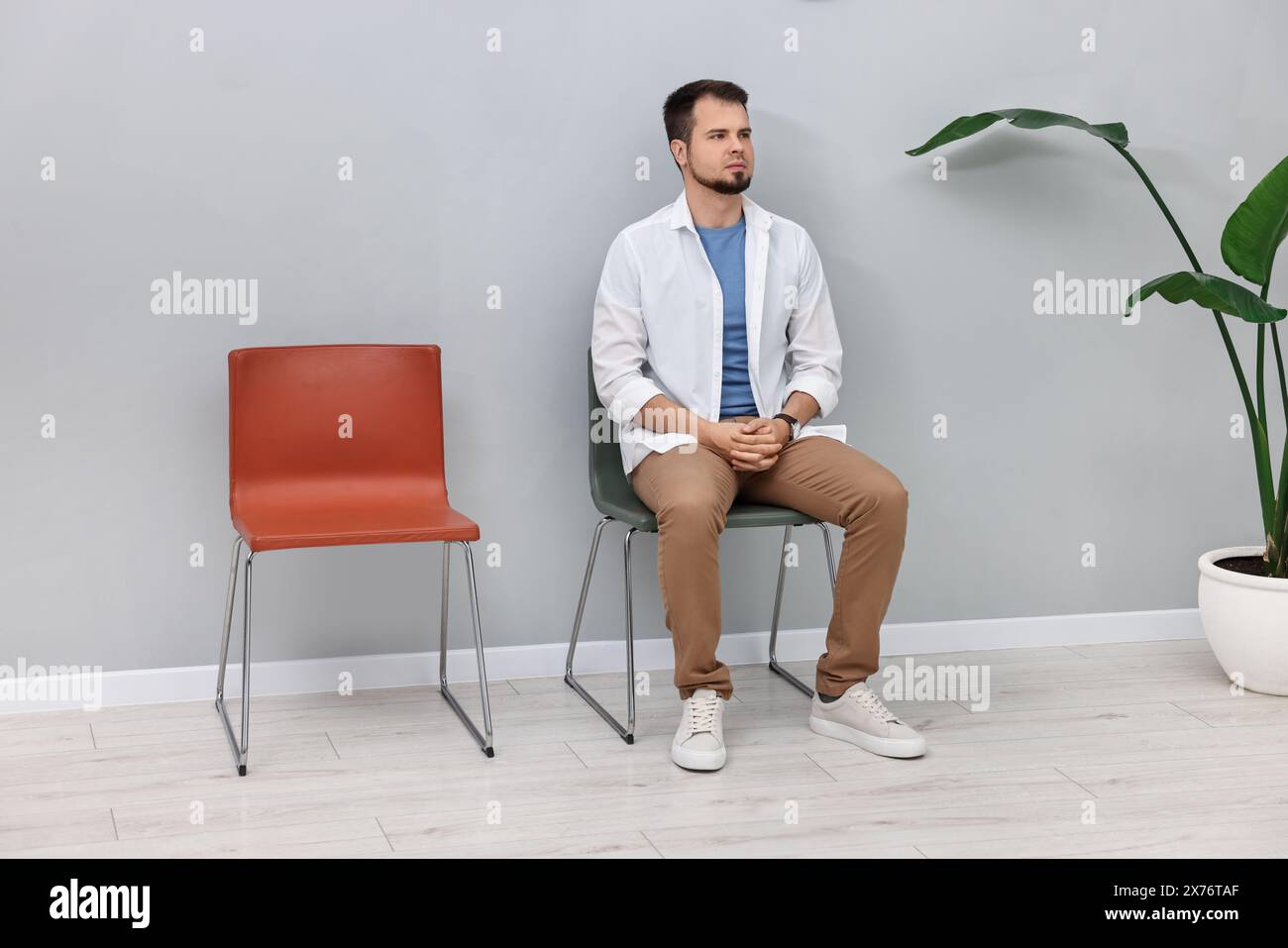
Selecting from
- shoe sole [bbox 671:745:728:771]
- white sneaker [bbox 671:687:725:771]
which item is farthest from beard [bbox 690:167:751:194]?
shoe sole [bbox 671:745:728:771]

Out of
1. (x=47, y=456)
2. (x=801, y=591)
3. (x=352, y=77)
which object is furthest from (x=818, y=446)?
(x=47, y=456)

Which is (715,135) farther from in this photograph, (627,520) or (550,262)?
(627,520)

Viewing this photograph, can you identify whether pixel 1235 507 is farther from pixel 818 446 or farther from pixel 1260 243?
pixel 818 446

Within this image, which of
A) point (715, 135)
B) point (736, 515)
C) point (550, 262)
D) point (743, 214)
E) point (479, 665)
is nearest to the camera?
point (479, 665)

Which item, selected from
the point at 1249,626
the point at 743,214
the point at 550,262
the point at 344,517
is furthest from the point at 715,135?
the point at 1249,626

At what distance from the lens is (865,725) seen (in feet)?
8.64

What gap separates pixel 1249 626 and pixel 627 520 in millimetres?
1417

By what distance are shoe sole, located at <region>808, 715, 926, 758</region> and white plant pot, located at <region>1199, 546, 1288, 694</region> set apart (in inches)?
34.0

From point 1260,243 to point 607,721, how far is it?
172 centimetres

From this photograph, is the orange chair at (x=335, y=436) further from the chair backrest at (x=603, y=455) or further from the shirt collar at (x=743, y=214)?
the shirt collar at (x=743, y=214)

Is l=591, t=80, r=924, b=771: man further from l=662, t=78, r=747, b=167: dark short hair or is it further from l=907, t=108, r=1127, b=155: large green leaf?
l=907, t=108, r=1127, b=155: large green leaf

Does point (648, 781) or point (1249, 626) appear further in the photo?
point (1249, 626)

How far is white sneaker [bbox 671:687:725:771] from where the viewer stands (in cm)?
249

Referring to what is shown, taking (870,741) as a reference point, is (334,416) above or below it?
above
